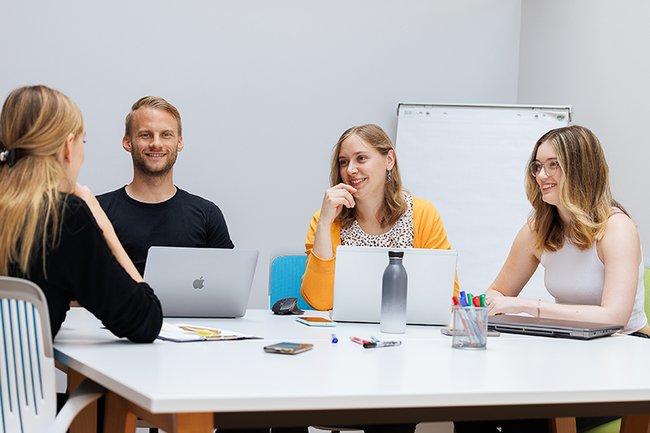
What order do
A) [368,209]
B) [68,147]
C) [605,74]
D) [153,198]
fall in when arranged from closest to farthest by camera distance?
[68,147]
[368,209]
[153,198]
[605,74]

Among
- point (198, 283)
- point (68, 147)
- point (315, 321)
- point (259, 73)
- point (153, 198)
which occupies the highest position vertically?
point (259, 73)

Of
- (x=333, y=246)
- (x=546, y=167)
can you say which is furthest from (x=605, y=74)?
(x=333, y=246)

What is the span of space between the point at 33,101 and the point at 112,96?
94.9 inches

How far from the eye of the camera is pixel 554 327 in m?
2.18

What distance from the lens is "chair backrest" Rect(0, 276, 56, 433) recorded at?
4.87 ft

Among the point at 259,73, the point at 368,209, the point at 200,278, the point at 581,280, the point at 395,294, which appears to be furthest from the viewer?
the point at 259,73

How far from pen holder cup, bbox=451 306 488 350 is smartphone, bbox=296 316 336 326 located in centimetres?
47

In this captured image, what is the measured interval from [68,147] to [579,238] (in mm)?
1645

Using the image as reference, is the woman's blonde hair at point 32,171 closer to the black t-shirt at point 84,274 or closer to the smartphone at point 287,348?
the black t-shirt at point 84,274

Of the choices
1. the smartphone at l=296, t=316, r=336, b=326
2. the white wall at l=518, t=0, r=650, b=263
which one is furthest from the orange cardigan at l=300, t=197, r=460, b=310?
the white wall at l=518, t=0, r=650, b=263

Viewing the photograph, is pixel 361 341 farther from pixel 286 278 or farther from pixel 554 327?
pixel 286 278

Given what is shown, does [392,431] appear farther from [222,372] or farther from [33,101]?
[33,101]

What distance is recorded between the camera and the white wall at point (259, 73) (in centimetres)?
402

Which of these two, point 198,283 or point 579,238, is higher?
point 579,238
